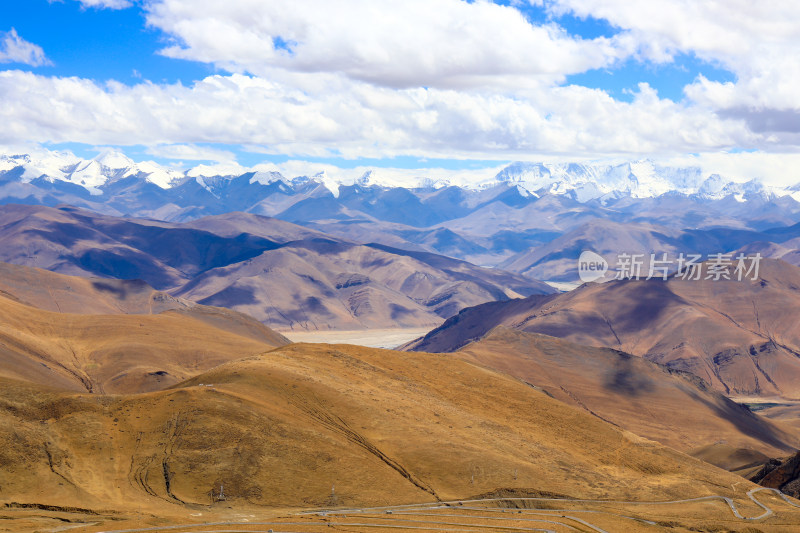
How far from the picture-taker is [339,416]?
276 ft

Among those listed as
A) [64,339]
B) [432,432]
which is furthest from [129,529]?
[64,339]

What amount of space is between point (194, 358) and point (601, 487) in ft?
339

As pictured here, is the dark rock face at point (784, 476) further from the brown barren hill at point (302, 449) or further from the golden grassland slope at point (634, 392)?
the golden grassland slope at point (634, 392)

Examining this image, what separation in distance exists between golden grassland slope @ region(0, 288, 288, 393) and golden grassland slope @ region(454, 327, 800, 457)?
54.3m

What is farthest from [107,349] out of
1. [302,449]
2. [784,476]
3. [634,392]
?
[784,476]

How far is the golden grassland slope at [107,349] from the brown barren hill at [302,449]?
4812 centimetres

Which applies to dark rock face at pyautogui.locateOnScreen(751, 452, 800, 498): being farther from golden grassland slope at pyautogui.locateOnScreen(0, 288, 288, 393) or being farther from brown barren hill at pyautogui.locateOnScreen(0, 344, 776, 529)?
golden grassland slope at pyautogui.locateOnScreen(0, 288, 288, 393)

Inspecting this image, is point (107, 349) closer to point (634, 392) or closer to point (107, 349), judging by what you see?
point (107, 349)

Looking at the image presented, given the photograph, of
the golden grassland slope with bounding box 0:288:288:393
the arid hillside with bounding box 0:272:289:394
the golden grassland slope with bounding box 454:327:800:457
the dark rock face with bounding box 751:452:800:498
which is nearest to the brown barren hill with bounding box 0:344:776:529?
the dark rock face with bounding box 751:452:800:498

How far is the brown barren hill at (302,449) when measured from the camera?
67875 mm

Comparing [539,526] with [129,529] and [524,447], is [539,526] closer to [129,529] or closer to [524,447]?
[524,447]

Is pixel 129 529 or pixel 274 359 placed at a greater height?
pixel 274 359

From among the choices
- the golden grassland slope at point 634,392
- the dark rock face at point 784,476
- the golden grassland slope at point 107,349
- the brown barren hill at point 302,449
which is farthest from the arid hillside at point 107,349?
the dark rock face at point 784,476

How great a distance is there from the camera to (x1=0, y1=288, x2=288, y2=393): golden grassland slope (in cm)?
13238
